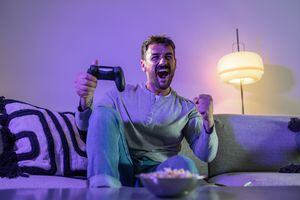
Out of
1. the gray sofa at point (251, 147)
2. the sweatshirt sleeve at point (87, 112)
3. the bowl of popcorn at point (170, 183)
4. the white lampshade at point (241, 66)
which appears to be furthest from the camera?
the white lampshade at point (241, 66)

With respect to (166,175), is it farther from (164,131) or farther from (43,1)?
(43,1)

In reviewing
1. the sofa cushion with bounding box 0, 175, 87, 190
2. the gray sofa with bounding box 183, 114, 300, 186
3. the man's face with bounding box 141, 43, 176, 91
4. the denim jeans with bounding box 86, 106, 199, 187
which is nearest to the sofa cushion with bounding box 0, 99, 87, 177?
the sofa cushion with bounding box 0, 175, 87, 190

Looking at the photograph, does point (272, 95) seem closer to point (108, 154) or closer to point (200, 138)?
point (200, 138)

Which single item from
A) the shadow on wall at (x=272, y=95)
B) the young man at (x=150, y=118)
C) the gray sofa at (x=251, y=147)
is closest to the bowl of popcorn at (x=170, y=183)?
the young man at (x=150, y=118)

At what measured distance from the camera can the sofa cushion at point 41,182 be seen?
116 centimetres

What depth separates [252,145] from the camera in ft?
5.85

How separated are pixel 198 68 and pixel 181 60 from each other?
0.40ft

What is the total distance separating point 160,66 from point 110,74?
0.34 meters

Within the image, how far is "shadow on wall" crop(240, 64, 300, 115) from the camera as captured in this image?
87.6 inches

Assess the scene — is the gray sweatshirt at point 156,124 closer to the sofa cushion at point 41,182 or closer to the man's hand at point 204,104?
the man's hand at point 204,104

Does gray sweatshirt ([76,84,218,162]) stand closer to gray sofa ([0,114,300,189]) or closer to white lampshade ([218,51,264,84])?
gray sofa ([0,114,300,189])

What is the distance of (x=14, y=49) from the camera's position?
1.95 meters

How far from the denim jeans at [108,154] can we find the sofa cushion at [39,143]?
0.91 ft

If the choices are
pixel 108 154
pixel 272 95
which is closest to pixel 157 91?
pixel 108 154
